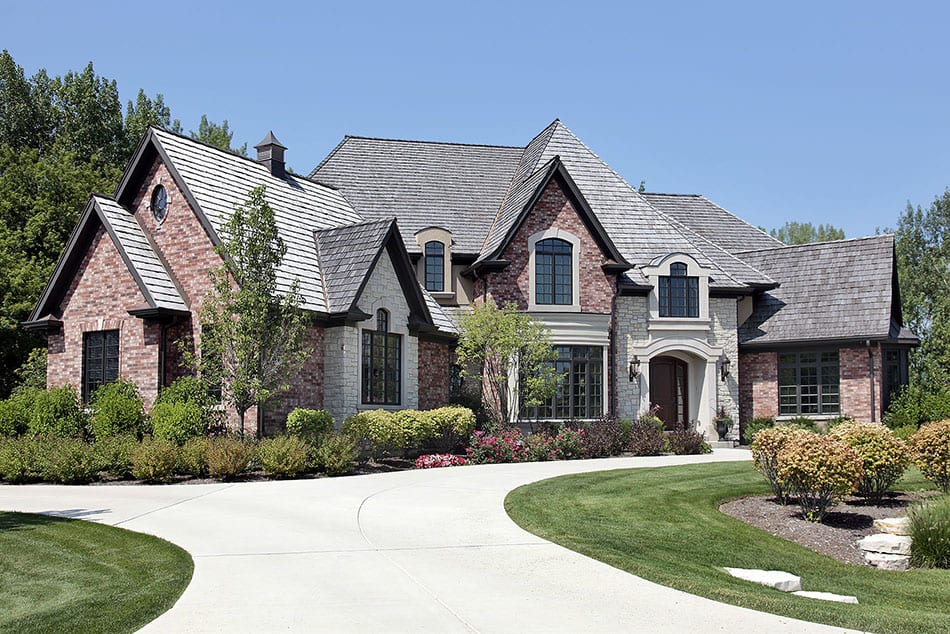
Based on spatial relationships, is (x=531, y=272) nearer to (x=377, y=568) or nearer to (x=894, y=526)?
(x=894, y=526)

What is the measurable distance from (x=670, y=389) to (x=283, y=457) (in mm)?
16030

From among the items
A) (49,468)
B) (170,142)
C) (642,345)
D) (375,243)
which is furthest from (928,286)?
(49,468)

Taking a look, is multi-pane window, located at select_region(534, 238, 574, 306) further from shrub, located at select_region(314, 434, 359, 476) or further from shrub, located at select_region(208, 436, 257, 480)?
shrub, located at select_region(208, 436, 257, 480)

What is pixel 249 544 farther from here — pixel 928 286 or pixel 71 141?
pixel 928 286

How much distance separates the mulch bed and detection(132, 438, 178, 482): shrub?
10007 millimetres

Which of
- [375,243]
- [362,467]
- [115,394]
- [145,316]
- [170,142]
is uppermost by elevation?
[170,142]

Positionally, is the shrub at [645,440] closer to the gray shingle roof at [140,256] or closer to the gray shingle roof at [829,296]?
the gray shingle roof at [829,296]

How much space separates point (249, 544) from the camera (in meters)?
10.4

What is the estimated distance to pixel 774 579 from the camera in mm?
9508

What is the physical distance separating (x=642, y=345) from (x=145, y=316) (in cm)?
1511

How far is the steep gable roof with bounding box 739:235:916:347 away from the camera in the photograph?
1123 inches

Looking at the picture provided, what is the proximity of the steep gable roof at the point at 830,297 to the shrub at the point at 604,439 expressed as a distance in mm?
7256

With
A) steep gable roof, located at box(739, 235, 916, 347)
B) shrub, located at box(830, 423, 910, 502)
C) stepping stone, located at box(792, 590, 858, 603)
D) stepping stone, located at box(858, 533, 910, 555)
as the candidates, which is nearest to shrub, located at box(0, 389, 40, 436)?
shrub, located at box(830, 423, 910, 502)

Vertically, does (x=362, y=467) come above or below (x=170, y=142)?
below
